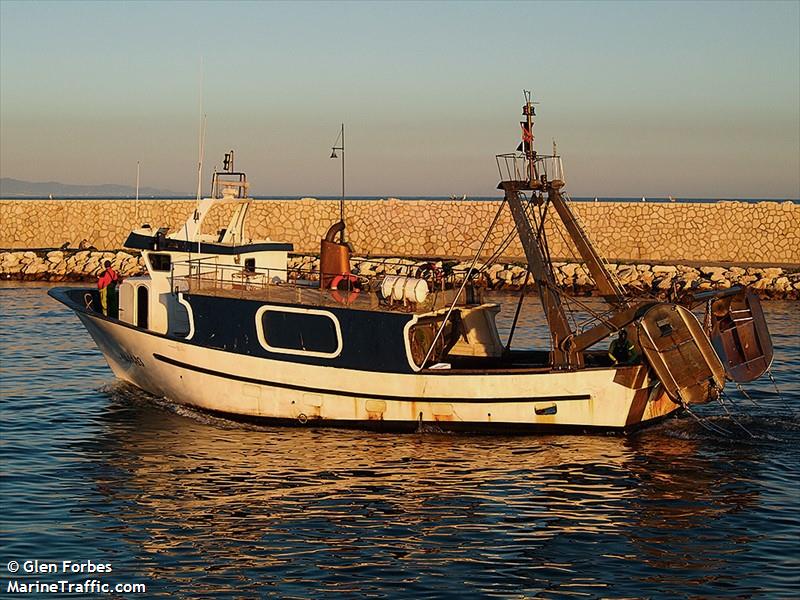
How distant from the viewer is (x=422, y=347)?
19.5 meters

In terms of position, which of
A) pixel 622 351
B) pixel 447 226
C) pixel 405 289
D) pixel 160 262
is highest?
pixel 447 226

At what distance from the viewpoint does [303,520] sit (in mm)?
14711

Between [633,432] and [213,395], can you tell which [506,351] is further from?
[213,395]

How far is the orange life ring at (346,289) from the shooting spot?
20.5m

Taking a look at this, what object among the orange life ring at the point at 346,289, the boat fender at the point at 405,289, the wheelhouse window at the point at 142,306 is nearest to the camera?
the boat fender at the point at 405,289

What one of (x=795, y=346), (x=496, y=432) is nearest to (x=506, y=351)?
(x=496, y=432)

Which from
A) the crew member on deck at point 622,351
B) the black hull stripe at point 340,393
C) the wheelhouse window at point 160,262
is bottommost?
the black hull stripe at point 340,393

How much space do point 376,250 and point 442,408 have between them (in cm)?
3011

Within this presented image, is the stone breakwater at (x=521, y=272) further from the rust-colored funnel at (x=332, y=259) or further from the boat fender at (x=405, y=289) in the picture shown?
the boat fender at (x=405, y=289)

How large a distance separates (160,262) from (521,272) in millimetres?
22555

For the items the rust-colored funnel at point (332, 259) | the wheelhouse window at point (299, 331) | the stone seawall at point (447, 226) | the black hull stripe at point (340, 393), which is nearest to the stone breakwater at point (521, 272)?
the stone seawall at point (447, 226)

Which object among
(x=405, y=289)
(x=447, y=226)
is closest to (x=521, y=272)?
(x=447, y=226)

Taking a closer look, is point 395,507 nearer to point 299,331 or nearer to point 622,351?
point 299,331

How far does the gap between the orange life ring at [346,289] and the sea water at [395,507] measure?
2.56 meters
